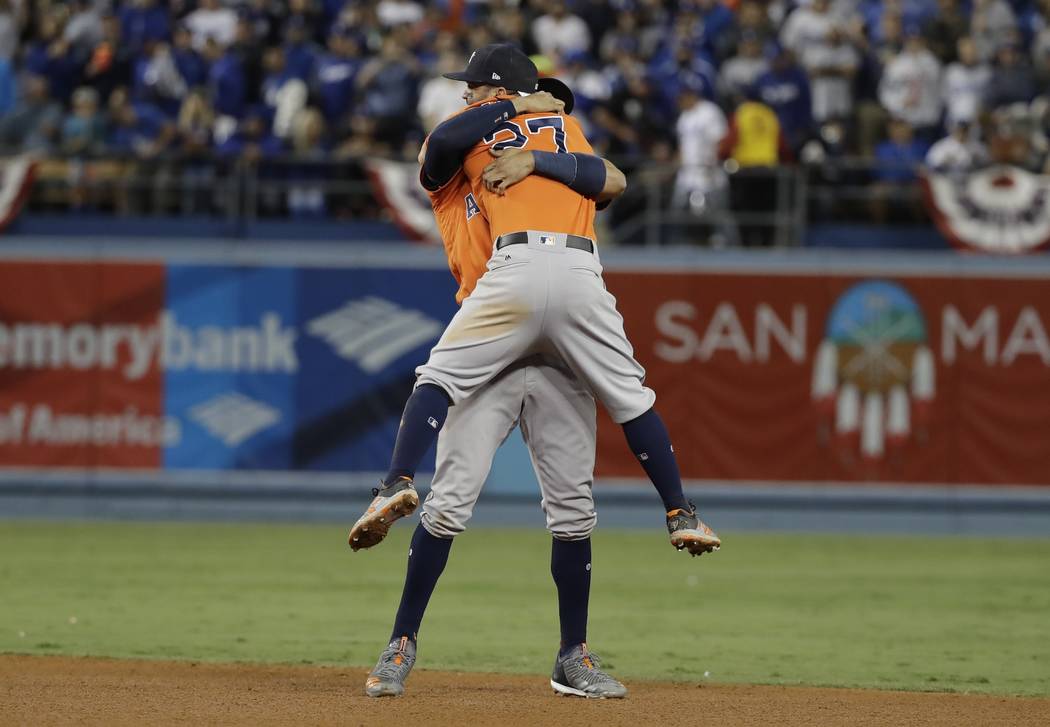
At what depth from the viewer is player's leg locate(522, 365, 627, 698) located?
613 centimetres

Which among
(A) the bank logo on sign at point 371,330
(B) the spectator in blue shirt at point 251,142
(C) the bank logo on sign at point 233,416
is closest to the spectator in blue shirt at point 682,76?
(A) the bank logo on sign at point 371,330

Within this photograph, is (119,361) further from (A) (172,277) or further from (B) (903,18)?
(B) (903,18)

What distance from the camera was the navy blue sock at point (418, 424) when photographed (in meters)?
5.86

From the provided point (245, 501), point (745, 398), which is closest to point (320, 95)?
point (245, 501)

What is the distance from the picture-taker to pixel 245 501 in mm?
14609

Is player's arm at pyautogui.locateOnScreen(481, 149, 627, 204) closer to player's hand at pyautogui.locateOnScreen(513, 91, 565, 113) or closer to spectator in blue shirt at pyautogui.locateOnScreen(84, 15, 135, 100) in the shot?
player's hand at pyautogui.locateOnScreen(513, 91, 565, 113)

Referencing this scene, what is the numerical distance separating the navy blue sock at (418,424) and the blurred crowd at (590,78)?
8933 mm

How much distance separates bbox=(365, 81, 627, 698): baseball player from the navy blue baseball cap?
10 centimetres

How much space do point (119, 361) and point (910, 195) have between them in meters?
7.24

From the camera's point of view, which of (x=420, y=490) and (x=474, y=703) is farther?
(x=420, y=490)

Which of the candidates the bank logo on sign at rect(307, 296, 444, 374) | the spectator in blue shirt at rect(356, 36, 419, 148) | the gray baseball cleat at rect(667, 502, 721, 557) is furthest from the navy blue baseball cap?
the spectator in blue shirt at rect(356, 36, 419, 148)

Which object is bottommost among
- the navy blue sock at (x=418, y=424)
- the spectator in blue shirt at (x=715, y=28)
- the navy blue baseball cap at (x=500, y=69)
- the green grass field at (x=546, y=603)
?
the green grass field at (x=546, y=603)

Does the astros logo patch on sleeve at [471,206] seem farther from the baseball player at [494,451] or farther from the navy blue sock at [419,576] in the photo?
the navy blue sock at [419,576]

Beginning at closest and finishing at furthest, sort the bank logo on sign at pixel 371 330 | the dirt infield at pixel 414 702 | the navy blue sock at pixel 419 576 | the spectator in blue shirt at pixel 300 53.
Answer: the dirt infield at pixel 414 702, the navy blue sock at pixel 419 576, the bank logo on sign at pixel 371 330, the spectator in blue shirt at pixel 300 53
